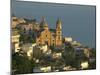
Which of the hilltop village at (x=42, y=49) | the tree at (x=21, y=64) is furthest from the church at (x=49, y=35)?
the tree at (x=21, y=64)

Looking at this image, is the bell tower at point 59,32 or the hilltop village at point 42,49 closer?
the hilltop village at point 42,49

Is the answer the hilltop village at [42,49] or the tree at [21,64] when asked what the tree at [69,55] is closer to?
the hilltop village at [42,49]

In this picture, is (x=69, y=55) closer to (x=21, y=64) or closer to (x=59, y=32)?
(x=59, y=32)

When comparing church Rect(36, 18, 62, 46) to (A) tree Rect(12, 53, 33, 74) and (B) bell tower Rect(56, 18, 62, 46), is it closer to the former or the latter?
(B) bell tower Rect(56, 18, 62, 46)

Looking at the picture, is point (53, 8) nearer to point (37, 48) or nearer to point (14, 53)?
point (37, 48)

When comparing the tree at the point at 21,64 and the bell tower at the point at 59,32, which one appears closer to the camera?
the tree at the point at 21,64

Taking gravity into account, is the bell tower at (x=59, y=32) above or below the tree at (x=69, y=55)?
above

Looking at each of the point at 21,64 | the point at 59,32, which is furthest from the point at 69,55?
the point at 21,64

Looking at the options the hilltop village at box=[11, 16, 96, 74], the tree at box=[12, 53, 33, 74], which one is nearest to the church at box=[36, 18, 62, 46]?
the hilltop village at box=[11, 16, 96, 74]

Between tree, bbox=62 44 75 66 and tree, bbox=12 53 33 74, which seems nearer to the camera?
tree, bbox=12 53 33 74

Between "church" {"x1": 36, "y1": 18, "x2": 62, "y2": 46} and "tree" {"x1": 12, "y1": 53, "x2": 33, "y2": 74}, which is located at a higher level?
"church" {"x1": 36, "y1": 18, "x2": 62, "y2": 46}
